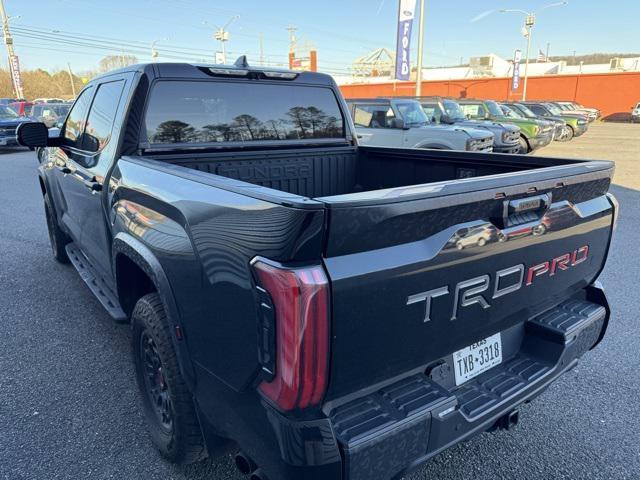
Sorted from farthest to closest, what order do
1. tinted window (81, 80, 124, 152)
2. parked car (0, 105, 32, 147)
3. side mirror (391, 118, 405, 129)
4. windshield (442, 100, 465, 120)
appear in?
parked car (0, 105, 32, 147) < windshield (442, 100, 465, 120) < side mirror (391, 118, 405, 129) < tinted window (81, 80, 124, 152)

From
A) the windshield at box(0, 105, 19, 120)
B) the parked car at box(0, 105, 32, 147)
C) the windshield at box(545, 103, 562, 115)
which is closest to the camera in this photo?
the parked car at box(0, 105, 32, 147)

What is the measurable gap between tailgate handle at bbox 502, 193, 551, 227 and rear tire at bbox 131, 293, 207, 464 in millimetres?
1544

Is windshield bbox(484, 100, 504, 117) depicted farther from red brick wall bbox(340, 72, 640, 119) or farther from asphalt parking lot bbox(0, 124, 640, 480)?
red brick wall bbox(340, 72, 640, 119)

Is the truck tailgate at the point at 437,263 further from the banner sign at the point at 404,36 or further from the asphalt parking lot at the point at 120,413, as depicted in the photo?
the banner sign at the point at 404,36

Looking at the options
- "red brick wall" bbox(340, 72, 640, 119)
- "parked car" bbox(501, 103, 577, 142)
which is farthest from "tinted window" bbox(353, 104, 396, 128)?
"red brick wall" bbox(340, 72, 640, 119)

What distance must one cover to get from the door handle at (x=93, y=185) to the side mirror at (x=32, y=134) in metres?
0.89

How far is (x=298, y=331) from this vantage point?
137cm

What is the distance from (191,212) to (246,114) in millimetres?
1655

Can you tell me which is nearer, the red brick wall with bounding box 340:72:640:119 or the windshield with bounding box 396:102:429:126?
the windshield with bounding box 396:102:429:126

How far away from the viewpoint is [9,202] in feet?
28.0

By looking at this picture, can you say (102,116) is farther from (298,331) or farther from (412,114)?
(412,114)

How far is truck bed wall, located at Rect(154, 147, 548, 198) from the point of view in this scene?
118 inches

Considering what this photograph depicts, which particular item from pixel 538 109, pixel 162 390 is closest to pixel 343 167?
pixel 162 390

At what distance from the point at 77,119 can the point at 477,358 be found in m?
3.62
